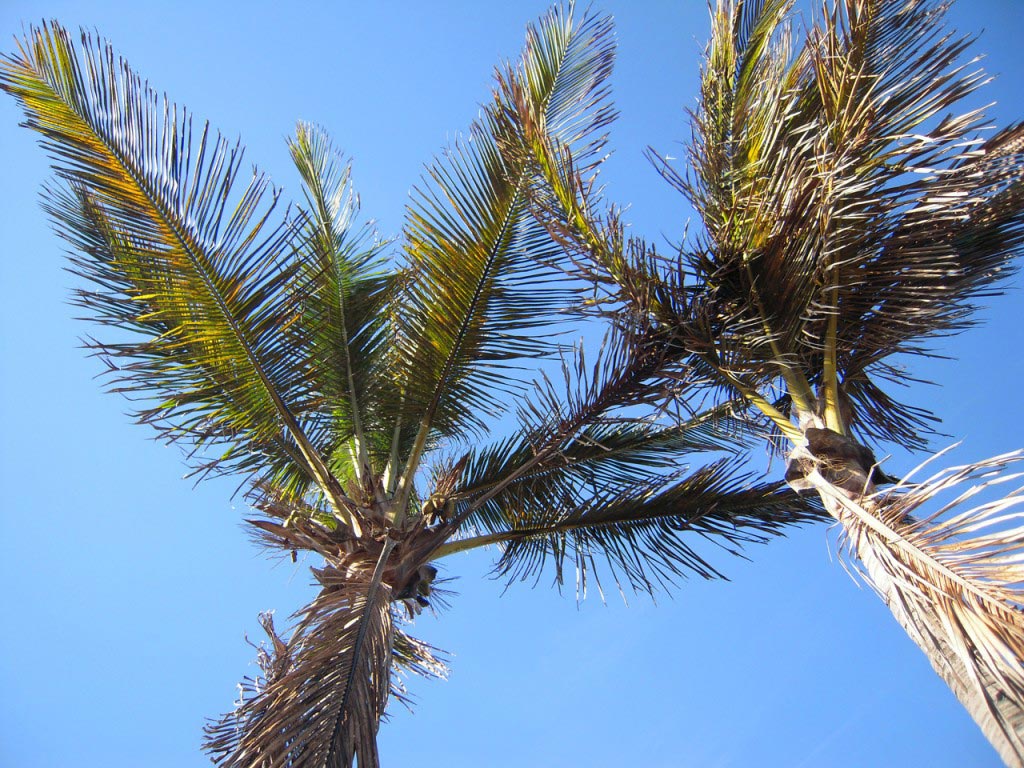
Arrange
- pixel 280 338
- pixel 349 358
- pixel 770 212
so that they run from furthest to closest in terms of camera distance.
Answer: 1. pixel 349 358
2. pixel 280 338
3. pixel 770 212

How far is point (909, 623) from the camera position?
2.76 metres

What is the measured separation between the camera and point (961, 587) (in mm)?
2422

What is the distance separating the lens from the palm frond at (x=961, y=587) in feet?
7.41

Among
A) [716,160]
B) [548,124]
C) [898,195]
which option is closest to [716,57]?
[716,160]

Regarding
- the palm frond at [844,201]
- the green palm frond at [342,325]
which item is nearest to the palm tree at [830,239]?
the palm frond at [844,201]

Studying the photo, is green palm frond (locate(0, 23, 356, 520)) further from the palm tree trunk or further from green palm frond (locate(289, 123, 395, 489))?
the palm tree trunk

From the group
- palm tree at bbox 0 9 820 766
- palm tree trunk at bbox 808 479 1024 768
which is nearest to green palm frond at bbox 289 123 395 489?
palm tree at bbox 0 9 820 766

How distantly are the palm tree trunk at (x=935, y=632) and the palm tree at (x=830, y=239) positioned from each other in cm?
1

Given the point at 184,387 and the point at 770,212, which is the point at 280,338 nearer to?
the point at 184,387

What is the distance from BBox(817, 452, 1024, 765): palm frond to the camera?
226 cm

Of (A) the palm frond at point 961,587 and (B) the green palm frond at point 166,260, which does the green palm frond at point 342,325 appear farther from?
(A) the palm frond at point 961,587

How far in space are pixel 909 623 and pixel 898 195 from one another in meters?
1.99

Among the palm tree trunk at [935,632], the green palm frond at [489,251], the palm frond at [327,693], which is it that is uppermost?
the green palm frond at [489,251]

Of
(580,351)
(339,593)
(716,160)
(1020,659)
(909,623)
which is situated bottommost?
(1020,659)
